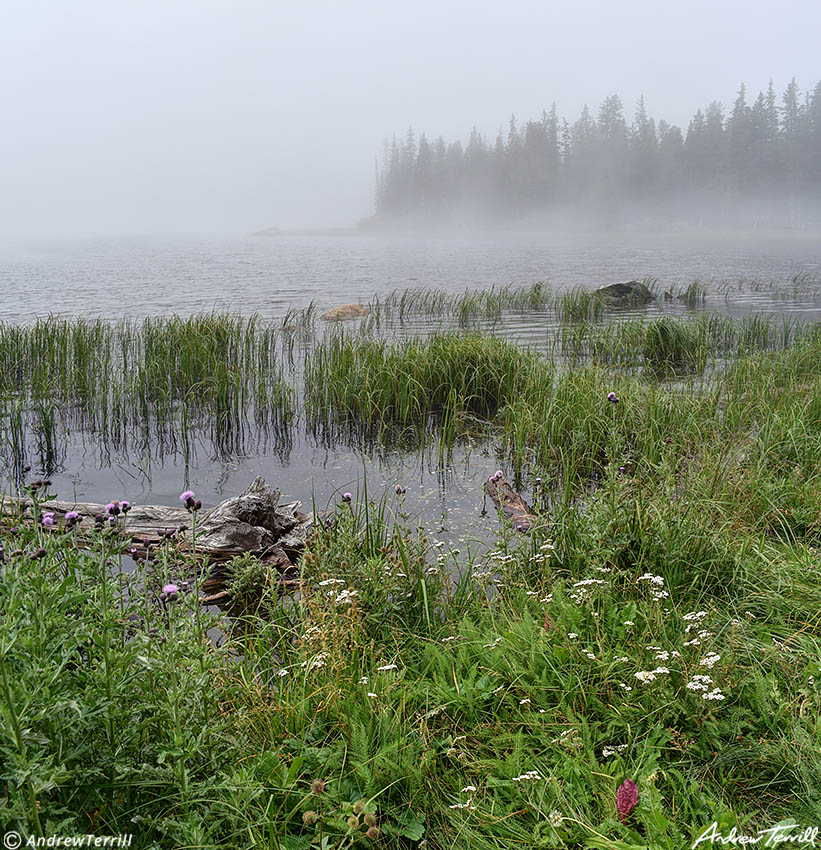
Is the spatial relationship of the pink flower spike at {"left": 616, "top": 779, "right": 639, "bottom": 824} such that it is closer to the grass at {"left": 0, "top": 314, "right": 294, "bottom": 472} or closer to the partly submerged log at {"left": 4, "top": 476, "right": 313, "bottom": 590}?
the partly submerged log at {"left": 4, "top": 476, "right": 313, "bottom": 590}

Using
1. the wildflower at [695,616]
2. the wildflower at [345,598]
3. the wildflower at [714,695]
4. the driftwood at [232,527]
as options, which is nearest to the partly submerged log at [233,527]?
the driftwood at [232,527]

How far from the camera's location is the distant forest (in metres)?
108

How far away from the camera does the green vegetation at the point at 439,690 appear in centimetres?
195

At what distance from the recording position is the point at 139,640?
2350 millimetres

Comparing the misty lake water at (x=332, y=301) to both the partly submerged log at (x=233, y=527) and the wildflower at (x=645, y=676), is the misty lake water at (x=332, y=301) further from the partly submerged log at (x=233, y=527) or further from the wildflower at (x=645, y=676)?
the wildflower at (x=645, y=676)

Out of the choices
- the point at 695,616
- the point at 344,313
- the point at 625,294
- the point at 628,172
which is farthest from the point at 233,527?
the point at 628,172

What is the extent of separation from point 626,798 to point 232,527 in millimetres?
3726

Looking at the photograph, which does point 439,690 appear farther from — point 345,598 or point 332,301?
point 332,301

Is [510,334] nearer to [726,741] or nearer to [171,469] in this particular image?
[171,469]

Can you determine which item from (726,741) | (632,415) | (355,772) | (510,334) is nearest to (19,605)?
(355,772)

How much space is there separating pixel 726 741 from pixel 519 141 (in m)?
152

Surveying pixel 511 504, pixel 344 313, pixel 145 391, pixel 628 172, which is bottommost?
pixel 511 504

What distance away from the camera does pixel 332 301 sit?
22.6 metres

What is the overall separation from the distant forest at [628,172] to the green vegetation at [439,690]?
11330cm
